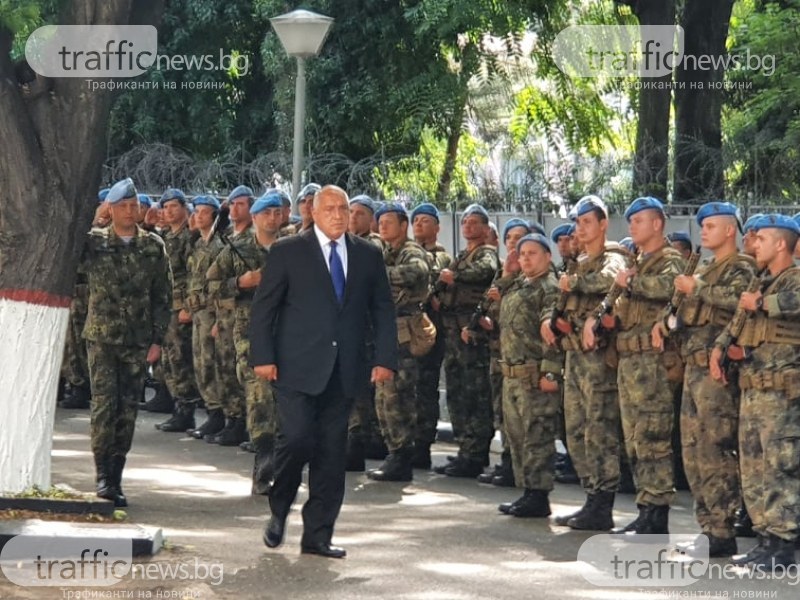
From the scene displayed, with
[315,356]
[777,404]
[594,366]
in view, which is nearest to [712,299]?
[777,404]

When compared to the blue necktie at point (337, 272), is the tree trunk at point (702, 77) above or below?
above

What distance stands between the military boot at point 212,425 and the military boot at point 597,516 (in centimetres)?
478

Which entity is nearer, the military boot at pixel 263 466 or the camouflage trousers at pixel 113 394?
the camouflage trousers at pixel 113 394

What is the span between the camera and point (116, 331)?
1062 centimetres

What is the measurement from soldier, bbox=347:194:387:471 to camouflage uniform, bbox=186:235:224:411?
1.49m

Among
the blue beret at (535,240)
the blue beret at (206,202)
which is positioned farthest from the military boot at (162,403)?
the blue beret at (535,240)

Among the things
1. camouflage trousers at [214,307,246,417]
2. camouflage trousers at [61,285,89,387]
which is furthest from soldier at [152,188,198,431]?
camouflage trousers at [61,285,89,387]

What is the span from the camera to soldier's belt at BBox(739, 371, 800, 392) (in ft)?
29.7

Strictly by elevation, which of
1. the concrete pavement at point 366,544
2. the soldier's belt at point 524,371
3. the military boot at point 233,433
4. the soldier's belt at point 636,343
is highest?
the soldier's belt at point 636,343

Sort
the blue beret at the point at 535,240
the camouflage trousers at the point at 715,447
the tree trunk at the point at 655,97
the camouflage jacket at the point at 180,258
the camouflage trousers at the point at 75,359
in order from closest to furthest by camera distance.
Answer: the camouflage trousers at the point at 715,447, the blue beret at the point at 535,240, the camouflage jacket at the point at 180,258, the camouflage trousers at the point at 75,359, the tree trunk at the point at 655,97

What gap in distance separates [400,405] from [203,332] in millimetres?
2642

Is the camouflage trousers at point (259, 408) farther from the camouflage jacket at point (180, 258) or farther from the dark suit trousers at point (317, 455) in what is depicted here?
the camouflage jacket at point (180, 258)

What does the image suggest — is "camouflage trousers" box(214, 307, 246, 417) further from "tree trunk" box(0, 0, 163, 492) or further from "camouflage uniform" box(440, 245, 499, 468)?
"tree trunk" box(0, 0, 163, 492)

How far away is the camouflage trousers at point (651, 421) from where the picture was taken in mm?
10070
